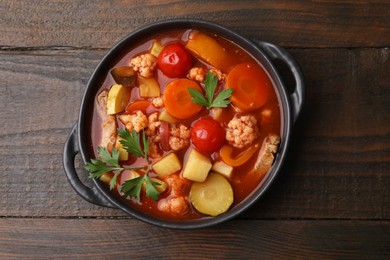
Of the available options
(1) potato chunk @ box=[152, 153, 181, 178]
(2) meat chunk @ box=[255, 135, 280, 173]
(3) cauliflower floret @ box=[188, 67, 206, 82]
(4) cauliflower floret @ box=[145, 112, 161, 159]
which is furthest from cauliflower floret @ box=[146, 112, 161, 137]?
(2) meat chunk @ box=[255, 135, 280, 173]

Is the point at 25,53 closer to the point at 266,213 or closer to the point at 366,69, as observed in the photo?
the point at 266,213

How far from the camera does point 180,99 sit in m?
2.53

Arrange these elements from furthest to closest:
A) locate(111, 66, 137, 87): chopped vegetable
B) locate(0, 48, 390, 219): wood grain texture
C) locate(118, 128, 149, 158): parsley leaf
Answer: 1. locate(0, 48, 390, 219): wood grain texture
2. locate(111, 66, 137, 87): chopped vegetable
3. locate(118, 128, 149, 158): parsley leaf

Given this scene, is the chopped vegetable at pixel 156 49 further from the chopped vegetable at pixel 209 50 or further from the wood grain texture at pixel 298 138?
the wood grain texture at pixel 298 138

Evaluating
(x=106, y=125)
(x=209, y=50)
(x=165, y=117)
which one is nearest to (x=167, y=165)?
(x=165, y=117)

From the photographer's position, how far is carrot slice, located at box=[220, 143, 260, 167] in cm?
254

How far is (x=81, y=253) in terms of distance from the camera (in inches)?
108

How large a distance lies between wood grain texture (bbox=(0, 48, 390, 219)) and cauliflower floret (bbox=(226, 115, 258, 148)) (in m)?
0.30

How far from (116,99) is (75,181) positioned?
40cm

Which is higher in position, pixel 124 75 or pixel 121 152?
pixel 124 75

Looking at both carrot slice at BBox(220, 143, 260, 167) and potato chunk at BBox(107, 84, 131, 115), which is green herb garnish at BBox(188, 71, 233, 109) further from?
potato chunk at BBox(107, 84, 131, 115)

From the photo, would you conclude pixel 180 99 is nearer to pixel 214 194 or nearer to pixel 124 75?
pixel 124 75

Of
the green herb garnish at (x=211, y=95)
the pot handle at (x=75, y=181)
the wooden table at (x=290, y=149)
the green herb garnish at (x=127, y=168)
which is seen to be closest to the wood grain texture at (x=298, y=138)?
the wooden table at (x=290, y=149)

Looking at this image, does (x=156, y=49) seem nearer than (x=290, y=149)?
Yes
